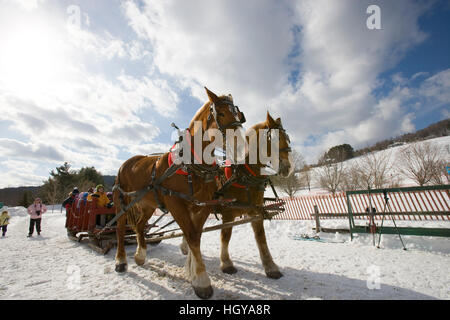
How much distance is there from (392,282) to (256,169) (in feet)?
9.47

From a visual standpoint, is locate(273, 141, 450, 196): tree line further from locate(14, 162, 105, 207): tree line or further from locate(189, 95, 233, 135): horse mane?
locate(14, 162, 105, 207): tree line

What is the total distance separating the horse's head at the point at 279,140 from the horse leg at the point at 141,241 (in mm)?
2822

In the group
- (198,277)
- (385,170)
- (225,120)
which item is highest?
(385,170)

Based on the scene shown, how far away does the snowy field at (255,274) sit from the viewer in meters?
3.02

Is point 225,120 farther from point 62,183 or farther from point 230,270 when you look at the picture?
point 62,183

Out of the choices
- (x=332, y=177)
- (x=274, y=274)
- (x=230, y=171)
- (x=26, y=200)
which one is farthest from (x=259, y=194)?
(x=26, y=200)

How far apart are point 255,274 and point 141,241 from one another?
2.58 m

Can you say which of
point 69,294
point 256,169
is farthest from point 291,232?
point 69,294

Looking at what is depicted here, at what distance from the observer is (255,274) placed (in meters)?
3.89

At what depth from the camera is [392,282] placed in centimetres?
330

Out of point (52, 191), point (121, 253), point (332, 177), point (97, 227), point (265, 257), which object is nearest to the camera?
point (265, 257)

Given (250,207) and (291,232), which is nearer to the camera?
(250,207)

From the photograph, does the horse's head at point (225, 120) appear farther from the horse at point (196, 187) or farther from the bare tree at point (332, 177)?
the bare tree at point (332, 177)
